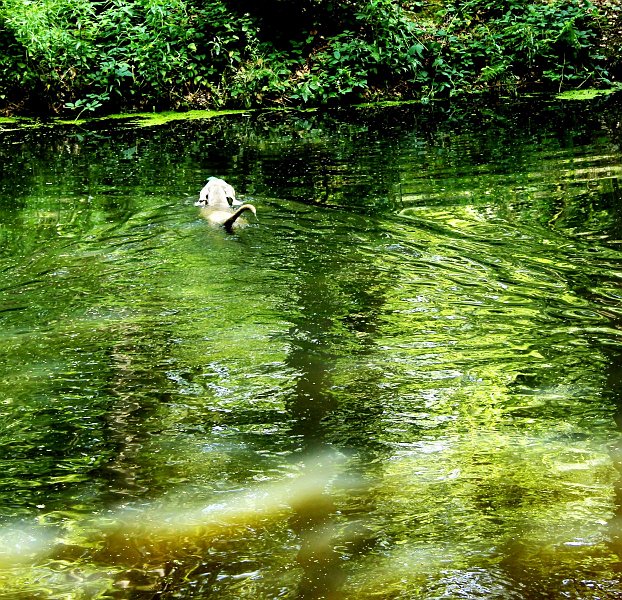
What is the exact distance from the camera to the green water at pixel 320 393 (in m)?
3.09

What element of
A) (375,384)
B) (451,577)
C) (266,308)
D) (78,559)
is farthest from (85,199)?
(451,577)

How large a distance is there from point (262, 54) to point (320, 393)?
13456 millimetres

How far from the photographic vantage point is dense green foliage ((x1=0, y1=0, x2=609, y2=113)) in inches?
636

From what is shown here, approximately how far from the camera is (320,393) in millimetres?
4586

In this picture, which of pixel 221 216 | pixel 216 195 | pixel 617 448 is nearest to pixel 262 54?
pixel 216 195

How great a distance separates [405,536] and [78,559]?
1198 millimetres

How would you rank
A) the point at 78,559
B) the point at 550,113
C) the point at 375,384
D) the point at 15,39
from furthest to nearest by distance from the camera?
the point at 15,39, the point at 550,113, the point at 375,384, the point at 78,559

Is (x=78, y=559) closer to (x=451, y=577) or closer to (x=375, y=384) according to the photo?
(x=451, y=577)

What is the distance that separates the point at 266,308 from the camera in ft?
19.3

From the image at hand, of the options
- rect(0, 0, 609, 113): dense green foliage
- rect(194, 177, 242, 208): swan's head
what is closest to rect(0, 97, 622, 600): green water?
rect(194, 177, 242, 208): swan's head

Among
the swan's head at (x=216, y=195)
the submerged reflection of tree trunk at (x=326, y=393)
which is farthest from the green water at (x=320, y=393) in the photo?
the swan's head at (x=216, y=195)

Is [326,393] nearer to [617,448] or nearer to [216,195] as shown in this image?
[617,448]

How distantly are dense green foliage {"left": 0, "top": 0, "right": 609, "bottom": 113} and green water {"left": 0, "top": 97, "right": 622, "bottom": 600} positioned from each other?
7.35m

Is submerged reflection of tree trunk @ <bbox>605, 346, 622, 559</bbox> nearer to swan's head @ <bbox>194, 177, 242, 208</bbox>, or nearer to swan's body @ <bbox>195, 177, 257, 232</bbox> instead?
swan's body @ <bbox>195, 177, 257, 232</bbox>
